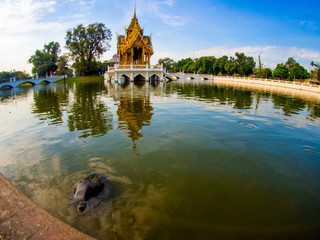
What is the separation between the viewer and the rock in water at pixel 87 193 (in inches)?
149

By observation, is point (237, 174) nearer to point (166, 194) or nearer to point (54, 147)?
point (166, 194)

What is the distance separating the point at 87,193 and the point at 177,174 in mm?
2122

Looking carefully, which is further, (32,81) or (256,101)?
(32,81)

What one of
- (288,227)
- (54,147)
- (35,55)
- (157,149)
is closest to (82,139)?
(54,147)

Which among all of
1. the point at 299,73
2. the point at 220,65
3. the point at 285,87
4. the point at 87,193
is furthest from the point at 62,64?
the point at 87,193

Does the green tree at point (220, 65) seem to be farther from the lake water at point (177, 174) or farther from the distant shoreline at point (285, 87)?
the lake water at point (177, 174)

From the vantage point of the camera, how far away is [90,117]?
33.3 ft

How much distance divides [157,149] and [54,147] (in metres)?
3.42

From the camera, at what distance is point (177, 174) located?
486cm

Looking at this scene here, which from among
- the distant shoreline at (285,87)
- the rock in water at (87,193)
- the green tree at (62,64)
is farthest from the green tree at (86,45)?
the rock in water at (87,193)

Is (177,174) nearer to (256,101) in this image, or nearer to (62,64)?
(256,101)

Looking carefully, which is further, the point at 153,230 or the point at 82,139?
the point at 82,139

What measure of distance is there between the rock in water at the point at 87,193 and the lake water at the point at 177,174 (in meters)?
0.16

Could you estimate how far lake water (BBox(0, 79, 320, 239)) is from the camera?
3.38m
